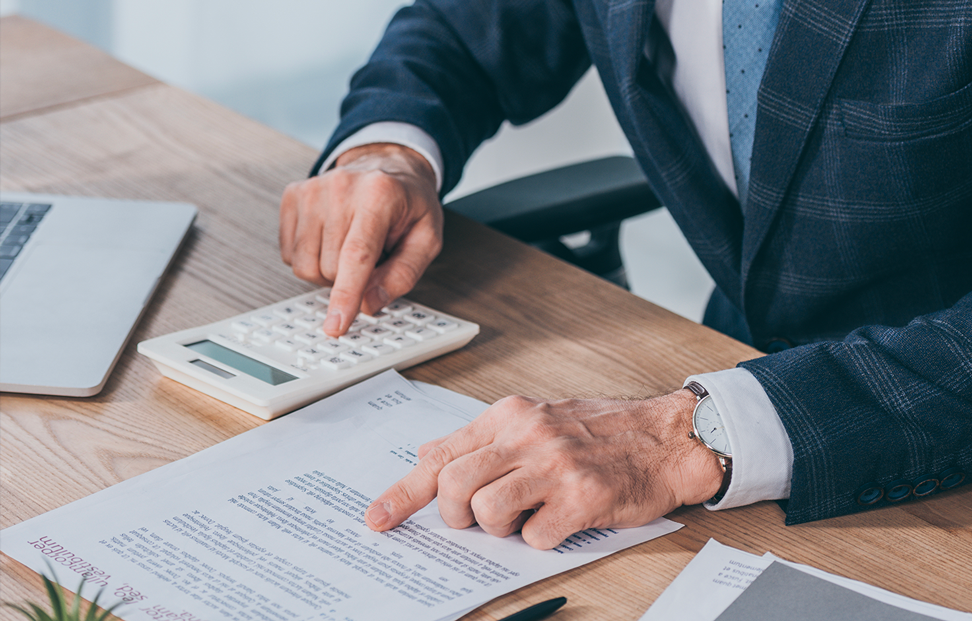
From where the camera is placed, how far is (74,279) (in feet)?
2.54

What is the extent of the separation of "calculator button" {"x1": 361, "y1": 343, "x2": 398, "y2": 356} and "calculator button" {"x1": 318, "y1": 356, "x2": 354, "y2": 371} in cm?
2

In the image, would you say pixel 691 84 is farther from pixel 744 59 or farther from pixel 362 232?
pixel 362 232

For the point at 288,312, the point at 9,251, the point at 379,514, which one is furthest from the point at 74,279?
the point at 379,514

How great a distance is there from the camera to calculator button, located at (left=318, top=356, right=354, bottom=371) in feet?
2.19

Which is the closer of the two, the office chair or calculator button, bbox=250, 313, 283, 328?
calculator button, bbox=250, 313, 283, 328

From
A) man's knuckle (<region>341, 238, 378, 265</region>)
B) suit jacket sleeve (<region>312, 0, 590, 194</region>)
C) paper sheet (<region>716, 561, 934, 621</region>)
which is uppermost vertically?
suit jacket sleeve (<region>312, 0, 590, 194</region>)

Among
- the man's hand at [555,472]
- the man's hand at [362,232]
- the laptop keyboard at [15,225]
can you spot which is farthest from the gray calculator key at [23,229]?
the man's hand at [555,472]

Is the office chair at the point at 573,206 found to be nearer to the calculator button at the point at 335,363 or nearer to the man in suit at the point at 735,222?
the man in suit at the point at 735,222

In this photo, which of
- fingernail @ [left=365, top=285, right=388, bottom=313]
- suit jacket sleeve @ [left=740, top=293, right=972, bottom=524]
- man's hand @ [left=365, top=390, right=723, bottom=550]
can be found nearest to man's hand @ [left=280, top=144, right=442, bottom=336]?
fingernail @ [left=365, top=285, right=388, bottom=313]

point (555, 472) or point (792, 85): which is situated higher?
point (792, 85)

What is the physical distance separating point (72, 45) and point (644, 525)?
1.23m

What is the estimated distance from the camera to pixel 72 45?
1374 millimetres

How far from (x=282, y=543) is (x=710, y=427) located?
11.3 inches

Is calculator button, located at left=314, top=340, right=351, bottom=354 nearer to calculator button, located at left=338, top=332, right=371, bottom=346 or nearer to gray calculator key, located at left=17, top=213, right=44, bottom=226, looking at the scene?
calculator button, located at left=338, top=332, right=371, bottom=346
